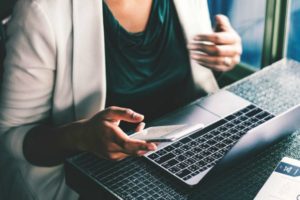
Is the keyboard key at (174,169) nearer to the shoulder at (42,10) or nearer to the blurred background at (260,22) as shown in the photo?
the shoulder at (42,10)

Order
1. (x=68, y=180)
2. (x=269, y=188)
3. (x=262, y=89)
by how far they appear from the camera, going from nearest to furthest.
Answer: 1. (x=269, y=188)
2. (x=68, y=180)
3. (x=262, y=89)

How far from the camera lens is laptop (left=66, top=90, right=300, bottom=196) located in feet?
3.78

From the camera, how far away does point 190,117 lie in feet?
4.60

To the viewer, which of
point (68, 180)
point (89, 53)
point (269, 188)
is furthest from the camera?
point (89, 53)

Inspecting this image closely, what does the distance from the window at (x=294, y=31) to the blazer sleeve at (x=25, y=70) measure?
3.16 feet

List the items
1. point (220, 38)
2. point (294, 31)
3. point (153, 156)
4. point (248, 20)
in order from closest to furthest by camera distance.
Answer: point (153, 156) < point (220, 38) < point (294, 31) < point (248, 20)

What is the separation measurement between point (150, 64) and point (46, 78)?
1.11ft

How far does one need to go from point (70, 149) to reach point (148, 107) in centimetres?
36

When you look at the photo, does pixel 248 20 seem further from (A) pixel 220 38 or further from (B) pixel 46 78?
(B) pixel 46 78

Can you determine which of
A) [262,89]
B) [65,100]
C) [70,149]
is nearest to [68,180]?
[70,149]

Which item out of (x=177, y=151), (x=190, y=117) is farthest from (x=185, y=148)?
(x=190, y=117)

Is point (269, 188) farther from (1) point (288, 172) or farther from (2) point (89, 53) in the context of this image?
(2) point (89, 53)

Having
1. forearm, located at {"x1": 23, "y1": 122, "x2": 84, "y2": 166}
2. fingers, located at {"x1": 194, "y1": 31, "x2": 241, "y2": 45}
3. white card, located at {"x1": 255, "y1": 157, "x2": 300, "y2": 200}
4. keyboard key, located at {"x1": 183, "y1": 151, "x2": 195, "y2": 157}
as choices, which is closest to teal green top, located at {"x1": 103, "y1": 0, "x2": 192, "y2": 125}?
fingers, located at {"x1": 194, "y1": 31, "x2": 241, "y2": 45}

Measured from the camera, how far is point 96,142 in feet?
3.99
